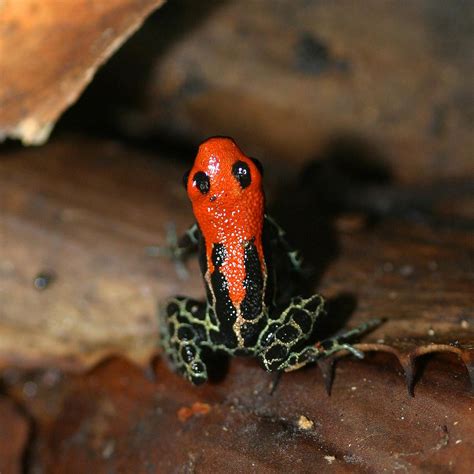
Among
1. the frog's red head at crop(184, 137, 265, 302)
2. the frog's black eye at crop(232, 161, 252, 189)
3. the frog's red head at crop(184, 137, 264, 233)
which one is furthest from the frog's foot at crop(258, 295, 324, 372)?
the frog's black eye at crop(232, 161, 252, 189)

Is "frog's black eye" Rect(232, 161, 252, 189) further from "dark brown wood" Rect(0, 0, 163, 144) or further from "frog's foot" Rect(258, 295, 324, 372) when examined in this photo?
"dark brown wood" Rect(0, 0, 163, 144)

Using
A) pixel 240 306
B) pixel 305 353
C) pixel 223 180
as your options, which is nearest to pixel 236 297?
pixel 240 306

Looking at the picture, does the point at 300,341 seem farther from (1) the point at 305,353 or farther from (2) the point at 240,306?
(2) the point at 240,306

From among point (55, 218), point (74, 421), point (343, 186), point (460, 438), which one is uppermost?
point (460, 438)

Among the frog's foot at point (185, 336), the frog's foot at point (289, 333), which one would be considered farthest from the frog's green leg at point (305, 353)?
the frog's foot at point (185, 336)

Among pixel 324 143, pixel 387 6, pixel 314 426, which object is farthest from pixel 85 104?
pixel 314 426

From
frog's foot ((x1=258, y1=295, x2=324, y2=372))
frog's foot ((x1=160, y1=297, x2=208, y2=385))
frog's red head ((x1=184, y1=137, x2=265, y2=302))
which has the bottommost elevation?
frog's foot ((x1=160, y1=297, x2=208, y2=385))

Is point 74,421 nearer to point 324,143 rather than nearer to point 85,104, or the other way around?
point 85,104

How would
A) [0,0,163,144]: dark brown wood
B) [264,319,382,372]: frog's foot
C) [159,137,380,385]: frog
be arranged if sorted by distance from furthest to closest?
1. [0,0,163,144]: dark brown wood
2. [159,137,380,385]: frog
3. [264,319,382,372]: frog's foot

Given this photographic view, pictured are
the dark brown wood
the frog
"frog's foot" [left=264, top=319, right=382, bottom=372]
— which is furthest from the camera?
the dark brown wood
